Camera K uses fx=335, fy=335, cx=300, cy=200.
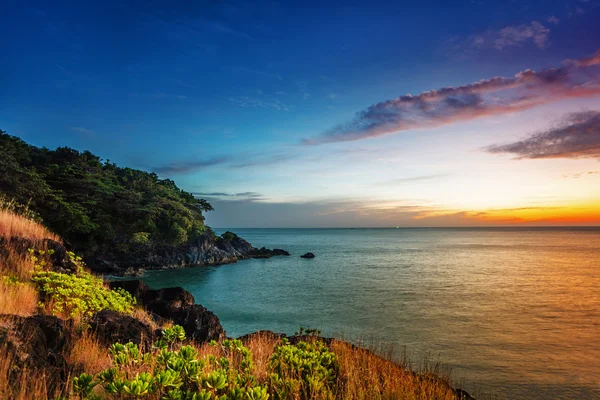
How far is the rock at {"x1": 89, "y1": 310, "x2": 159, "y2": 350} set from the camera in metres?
6.22

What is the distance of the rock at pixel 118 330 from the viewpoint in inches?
245

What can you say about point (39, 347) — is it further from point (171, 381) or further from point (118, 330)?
point (171, 381)

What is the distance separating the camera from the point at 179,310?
12.1 meters

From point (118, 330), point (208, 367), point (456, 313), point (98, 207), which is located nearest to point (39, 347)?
point (118, 330)

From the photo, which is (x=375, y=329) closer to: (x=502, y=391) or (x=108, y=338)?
(x=502, y=391)

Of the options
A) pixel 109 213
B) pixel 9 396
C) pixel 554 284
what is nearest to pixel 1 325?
pixel 9 396

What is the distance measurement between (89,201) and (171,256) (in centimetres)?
1622

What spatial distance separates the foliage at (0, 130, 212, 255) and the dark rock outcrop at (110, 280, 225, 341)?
781 inches

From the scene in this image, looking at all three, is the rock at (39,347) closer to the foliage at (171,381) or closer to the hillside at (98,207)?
the foliage at (171,381)

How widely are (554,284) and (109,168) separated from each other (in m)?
55.6

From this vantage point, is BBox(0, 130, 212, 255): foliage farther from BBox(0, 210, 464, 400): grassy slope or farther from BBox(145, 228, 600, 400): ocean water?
BBox(0, 210, 464, 400): grassy slope

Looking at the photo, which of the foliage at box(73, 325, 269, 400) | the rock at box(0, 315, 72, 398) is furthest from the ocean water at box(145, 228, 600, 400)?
the rock at box(0, 315, 72, 398)

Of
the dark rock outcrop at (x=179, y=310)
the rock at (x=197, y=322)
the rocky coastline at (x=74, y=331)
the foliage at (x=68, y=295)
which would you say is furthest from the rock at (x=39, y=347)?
the rock at (x=197, y=322)

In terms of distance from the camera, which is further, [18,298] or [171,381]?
[18,298]
